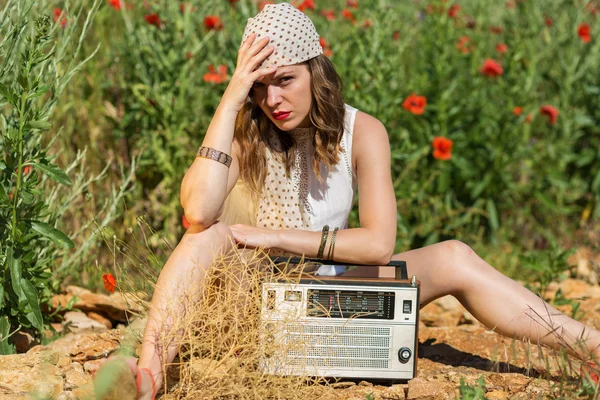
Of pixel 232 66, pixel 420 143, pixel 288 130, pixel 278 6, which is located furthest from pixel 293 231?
pixel 420 143

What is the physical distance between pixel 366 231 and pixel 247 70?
62cm

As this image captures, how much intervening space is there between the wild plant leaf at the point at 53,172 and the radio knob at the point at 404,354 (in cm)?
113

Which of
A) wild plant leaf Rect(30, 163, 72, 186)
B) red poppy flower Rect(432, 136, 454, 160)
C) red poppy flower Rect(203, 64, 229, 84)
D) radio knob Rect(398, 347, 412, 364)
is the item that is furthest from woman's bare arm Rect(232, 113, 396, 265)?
red poppy flower Rect(432, 136, 454, 160)

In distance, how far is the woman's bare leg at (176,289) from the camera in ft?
7.54

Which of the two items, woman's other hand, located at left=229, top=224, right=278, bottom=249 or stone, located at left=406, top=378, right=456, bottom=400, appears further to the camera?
woman's other hand, located at left=229, top=224, right=278, bottom=249

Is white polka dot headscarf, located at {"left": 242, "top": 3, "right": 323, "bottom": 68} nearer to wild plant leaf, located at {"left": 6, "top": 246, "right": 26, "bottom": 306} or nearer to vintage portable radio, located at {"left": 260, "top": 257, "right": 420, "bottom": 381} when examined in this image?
vintage portable radio, located at {"left": 260, "top": 257, "right": 420, "bottom": 381}

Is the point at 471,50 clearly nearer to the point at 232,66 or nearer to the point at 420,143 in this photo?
the point at 420,143

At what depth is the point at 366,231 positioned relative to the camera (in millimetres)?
2613

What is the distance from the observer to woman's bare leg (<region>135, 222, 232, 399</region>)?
7.54 feet

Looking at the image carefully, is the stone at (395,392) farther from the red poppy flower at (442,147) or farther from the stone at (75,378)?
the red poppy flower at (442,147)

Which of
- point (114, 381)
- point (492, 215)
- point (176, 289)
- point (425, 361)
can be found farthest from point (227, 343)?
point (492, 215)

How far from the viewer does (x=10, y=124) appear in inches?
105

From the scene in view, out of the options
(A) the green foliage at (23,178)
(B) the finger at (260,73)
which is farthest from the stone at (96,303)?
(B) the finger at (260,73)

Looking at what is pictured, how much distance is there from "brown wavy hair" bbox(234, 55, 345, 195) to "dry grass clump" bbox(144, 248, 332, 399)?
48 cm
